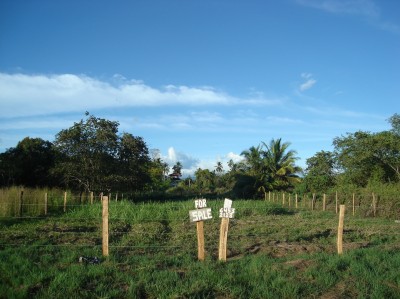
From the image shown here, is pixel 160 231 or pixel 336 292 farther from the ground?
pixel 336 292

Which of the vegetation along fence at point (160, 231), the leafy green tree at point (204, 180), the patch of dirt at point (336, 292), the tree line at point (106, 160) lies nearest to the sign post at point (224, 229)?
the vegetation along fence at point (160, 231)

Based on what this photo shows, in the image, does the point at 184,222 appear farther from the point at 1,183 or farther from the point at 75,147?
the point at 1,183

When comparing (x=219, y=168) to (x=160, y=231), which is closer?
(x=160, y=231)

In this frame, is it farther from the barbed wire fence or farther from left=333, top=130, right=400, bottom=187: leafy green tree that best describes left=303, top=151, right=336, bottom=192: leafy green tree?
the barbed wire fence

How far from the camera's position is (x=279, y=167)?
48.6 metres

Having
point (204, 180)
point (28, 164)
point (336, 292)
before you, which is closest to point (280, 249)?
point (336, 292)

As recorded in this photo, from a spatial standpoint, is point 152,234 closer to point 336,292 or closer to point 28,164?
point 336,292

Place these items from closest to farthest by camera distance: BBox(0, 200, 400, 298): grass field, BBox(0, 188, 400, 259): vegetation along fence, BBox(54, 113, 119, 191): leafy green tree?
BBox(0, 200, 400, 298): grass field
BBox(0, 188, 400, 259): vegetation along fence
BBox(54, 113, 119, 191): leafy green tree

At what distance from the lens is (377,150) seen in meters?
30.1

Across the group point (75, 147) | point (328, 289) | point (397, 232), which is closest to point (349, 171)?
point (397, 232)

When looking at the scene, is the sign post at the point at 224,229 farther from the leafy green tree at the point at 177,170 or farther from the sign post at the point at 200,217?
the leafy green tree at the point at 177,170

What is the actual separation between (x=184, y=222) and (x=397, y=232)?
887 cm

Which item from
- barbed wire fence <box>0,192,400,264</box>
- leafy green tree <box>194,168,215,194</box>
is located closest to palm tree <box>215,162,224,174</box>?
leafy green tree <box>194,168,215,194</box>

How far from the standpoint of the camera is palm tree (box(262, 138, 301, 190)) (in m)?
47.4
